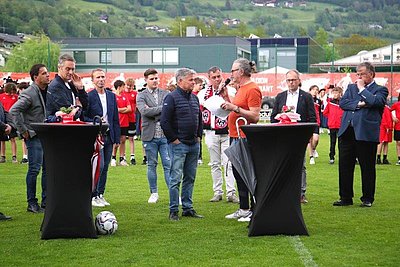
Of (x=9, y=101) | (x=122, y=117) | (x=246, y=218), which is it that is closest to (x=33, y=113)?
Result: (x=246, y=218)

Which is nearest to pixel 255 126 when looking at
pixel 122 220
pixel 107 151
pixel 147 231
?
pixel 147 231

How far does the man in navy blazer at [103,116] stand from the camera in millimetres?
12773

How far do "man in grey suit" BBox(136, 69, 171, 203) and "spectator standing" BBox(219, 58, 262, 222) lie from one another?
203 centimetres

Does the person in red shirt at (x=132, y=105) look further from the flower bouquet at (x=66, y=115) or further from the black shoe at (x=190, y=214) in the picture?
the flower bouquet at (x=66, y=115)

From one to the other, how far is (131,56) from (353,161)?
2504 inches

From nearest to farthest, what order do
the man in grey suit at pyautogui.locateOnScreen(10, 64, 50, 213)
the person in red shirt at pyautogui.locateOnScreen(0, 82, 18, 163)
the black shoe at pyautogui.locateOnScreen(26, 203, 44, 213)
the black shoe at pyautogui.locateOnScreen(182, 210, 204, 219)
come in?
1. the black shoe at pyautogui.locateOnScreen(182, 210, 204, 219)
2. the man in grey suit at pyautogui.locateOnScreen(10, 64, 50, 213)
3. the black shoe at pyautogui.locateOnScreen(26, 203, 44, 213)
4. the person in red shirt at pyautogui.locateOnScreen(0, 82, 18, 163)

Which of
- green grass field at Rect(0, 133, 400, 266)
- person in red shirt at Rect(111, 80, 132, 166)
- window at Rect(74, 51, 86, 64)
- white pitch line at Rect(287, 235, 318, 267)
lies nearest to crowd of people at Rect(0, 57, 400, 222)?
green grass field at Rect(0, 133, 400, 266)

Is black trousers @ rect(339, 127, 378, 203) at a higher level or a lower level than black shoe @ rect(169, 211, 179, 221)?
higher

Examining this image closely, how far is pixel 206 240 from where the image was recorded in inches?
383

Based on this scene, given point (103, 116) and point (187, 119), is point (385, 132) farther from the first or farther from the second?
point (187, 119)

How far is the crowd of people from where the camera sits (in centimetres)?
1117

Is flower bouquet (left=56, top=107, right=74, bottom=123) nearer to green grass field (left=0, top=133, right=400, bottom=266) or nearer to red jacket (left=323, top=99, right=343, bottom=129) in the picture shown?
green grass field (left=0, top=133, right=400, bottom=266)

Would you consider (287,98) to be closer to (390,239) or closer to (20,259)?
(390,239)

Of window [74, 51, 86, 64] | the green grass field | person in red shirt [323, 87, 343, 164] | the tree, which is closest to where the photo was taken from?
the green grass field
